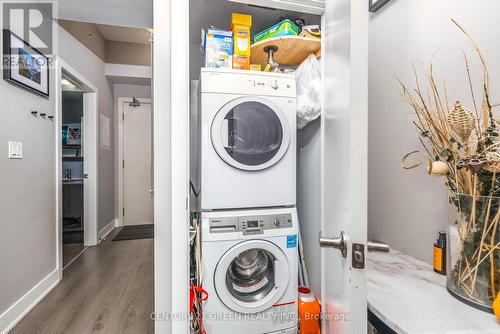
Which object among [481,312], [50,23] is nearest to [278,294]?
[481,312]

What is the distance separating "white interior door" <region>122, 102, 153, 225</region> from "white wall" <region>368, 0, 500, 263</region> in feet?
13.0

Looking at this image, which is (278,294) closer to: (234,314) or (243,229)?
(234,314)

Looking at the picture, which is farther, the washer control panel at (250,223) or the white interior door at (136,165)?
the white interior door at (136,165)

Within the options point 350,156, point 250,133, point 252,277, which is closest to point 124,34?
point 250,133

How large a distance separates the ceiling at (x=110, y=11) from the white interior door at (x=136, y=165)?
8.16 ft

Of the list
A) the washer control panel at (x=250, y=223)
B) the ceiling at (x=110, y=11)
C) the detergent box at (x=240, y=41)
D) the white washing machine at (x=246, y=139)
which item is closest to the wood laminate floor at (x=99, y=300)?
the washer control panel at (x=250, y=223)

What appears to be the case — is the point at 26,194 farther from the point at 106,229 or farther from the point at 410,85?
the point at 410,85

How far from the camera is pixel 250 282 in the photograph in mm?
1612

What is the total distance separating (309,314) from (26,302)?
2.12 m

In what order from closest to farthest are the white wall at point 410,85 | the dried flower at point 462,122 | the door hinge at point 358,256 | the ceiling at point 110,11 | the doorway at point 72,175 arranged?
the door hinge at point 358,256 < the dried flower at point 462,122 < the white wall at point 410,85 < the ceiling at point 110,11 < the doorway at point 72,175

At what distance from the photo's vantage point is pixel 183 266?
1.18 meters

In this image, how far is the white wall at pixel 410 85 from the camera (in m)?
1.00

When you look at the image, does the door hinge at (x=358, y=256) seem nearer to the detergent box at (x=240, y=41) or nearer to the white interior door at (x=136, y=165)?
the detergent box at (x=240, y=41)

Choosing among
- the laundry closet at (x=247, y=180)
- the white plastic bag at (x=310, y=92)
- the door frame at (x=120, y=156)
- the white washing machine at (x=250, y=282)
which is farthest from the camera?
the door frame at (x=120, y=156)
